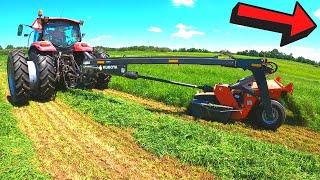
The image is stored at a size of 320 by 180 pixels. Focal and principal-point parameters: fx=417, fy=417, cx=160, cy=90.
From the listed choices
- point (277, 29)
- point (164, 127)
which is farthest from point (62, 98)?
point (277, 29)

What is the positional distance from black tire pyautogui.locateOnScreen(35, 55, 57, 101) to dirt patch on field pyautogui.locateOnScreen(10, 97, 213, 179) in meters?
1.36

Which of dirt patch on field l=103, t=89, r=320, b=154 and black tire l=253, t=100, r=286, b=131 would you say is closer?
dirt patch on field l=103, t=89, r=320, b=154

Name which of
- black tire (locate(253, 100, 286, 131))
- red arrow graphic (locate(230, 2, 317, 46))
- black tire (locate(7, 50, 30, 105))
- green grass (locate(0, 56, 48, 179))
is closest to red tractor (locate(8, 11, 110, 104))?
black tire (locate(7, 50, 30, 105))

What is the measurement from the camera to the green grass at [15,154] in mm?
5453

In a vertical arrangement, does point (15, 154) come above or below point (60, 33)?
below

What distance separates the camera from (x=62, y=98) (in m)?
11.0

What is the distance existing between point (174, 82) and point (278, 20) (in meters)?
4.05

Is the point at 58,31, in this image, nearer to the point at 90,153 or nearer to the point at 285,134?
the point at 90,153

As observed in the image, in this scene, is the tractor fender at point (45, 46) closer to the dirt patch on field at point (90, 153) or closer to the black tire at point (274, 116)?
the dirt patch on field at point (90, 153)

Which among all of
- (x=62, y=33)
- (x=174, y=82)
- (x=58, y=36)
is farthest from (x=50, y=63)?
(x=174, y=82)

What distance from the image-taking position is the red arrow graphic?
5.98 m

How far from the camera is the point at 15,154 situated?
243 inches

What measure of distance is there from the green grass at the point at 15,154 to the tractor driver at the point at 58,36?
4305 mm

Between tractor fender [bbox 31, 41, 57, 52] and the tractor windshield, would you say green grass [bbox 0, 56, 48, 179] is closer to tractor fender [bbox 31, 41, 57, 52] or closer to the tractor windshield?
tractor fender [bbox 31, 41, 57, 52]
